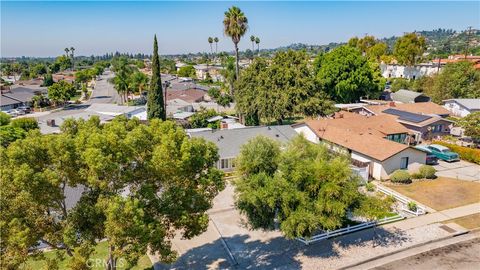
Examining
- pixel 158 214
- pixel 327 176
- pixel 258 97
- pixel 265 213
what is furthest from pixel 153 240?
pixel 258 97

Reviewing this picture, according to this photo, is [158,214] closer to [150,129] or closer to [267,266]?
[150,129]

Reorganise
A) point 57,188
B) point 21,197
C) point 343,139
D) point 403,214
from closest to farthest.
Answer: point 21,197, point 57,188, point 403,214, point 343,139

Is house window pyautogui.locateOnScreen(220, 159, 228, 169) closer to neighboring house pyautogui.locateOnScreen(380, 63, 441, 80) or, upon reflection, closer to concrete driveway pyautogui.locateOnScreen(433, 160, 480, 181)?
concrete driveway pyautogui.locateOnScreen(433, 160, 480, 181)

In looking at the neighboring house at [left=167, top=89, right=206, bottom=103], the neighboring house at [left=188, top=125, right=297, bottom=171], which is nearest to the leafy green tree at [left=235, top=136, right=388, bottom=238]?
the neighboring house at [left=188, top=125, right=297, bottom=171]

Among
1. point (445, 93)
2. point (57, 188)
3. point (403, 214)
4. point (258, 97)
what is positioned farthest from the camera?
point (445, 93)

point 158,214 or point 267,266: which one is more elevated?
point 158,214

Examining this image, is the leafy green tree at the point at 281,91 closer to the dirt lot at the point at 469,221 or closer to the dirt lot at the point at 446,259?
the dirt lot at the point at 469,221

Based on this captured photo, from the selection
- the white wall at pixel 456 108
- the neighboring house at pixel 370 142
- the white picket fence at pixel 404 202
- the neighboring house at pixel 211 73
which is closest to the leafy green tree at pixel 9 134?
the neighboring house at pixel 370 142
